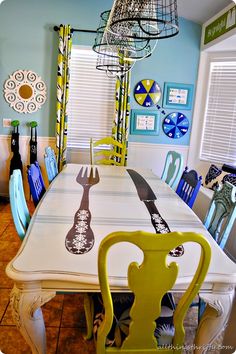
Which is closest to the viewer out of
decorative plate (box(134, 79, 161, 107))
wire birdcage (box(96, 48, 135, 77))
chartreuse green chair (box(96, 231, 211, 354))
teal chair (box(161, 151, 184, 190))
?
chartreuse green chair (box(96, 231, 211, 354))

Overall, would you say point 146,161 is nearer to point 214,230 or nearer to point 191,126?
point 191,126

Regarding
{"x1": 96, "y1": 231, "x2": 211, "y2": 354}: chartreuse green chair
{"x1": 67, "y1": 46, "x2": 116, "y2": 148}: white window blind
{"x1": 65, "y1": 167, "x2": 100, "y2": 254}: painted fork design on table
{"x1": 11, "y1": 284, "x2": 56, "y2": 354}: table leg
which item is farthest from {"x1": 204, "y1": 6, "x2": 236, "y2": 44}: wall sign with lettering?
{"x1": 11, "y1": 284, "x2": 56, "y2": 354}: table leg

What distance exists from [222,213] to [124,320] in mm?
840

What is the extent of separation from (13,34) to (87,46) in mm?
968

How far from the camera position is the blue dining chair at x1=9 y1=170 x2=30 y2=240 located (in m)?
1.56

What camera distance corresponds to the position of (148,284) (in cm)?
106

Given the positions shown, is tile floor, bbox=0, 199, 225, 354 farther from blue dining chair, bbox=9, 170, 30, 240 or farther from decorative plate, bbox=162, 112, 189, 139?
decorative plate, bbox=162, 112, 189, 139

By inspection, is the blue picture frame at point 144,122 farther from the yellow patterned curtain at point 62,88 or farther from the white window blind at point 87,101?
the yellow patterned curtain at point 62,88

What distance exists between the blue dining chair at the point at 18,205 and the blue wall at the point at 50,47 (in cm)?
249

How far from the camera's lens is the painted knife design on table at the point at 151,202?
1.48 m

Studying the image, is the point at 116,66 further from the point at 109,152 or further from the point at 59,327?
the point at 59,327

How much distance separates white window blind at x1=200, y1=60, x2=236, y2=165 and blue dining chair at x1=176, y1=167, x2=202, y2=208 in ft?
4.83

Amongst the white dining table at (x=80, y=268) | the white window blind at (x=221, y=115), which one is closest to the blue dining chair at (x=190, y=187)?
the white dining table at (x=80, y=268)

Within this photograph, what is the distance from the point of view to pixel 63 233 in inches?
60.4
